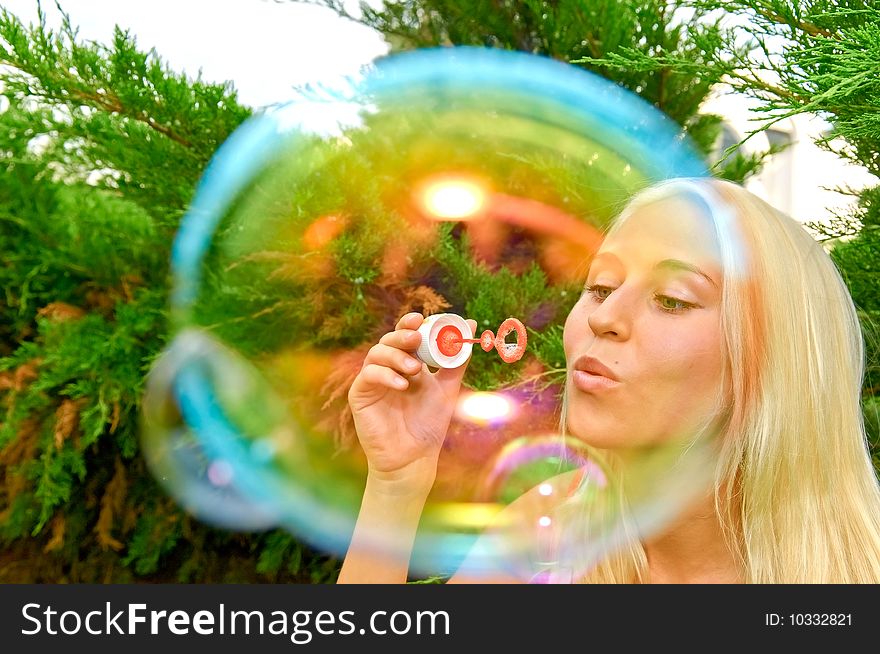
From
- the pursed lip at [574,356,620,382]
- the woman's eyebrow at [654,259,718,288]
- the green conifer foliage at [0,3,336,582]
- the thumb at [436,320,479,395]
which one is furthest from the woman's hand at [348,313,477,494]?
the green conifer foliage at [0,3,336,582]

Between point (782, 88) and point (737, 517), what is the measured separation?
2.11 ft

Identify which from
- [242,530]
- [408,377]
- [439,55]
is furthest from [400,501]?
[439,55]

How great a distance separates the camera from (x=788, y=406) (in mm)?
975

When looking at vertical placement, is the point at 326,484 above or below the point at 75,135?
below

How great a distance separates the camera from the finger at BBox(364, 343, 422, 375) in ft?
3.26

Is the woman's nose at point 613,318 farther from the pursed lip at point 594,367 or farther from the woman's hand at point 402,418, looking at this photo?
the woman's hand at point 402,418

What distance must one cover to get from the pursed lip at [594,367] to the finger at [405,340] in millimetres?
215

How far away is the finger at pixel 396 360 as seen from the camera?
99 cm

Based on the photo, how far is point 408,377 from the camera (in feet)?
3.50

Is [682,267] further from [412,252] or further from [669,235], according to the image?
[412,252]

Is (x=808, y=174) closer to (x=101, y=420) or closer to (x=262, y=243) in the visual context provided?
(x=262, y=243)

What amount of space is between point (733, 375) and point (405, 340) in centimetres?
43

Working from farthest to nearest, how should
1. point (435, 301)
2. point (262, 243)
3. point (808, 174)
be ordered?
1. point (808, 174)
2. point (262, 243)
3. point (435, 301)

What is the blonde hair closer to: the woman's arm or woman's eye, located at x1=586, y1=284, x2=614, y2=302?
woman's eye, located at x1=586, y1=284, x2=614, y2=302
